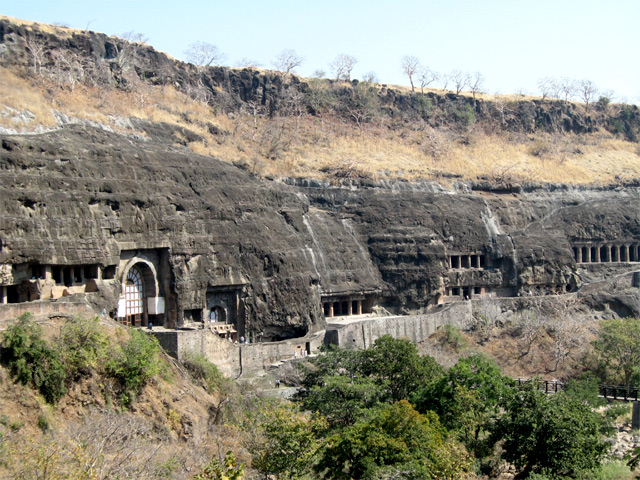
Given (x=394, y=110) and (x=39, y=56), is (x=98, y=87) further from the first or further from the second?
→ (x=394, y=110)

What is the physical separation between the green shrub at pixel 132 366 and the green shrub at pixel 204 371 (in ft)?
12.3

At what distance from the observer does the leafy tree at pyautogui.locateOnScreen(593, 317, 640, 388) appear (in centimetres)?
4534

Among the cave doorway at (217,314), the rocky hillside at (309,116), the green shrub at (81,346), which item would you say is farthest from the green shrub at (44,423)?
the rocky hillside at (309,116)

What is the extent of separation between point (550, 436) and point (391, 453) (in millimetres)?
6680

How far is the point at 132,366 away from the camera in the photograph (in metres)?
28.7

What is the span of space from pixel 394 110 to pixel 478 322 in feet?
119

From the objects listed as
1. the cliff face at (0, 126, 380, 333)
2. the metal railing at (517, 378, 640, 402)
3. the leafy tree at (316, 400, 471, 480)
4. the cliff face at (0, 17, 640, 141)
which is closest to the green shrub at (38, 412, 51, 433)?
the leafy tree at (316, 400, 471, 480)

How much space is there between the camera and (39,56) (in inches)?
2216

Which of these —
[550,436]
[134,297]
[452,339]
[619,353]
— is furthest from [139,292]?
[619,353]

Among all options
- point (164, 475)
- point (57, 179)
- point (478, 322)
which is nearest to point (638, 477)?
point (164, 475)

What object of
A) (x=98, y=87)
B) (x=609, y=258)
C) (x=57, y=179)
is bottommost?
(x=609, y=258)

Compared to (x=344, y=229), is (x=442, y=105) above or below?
above

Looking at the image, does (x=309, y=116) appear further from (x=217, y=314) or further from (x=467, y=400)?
(x=467, y=400)

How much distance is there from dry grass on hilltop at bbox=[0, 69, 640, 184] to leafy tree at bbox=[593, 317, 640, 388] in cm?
2079
